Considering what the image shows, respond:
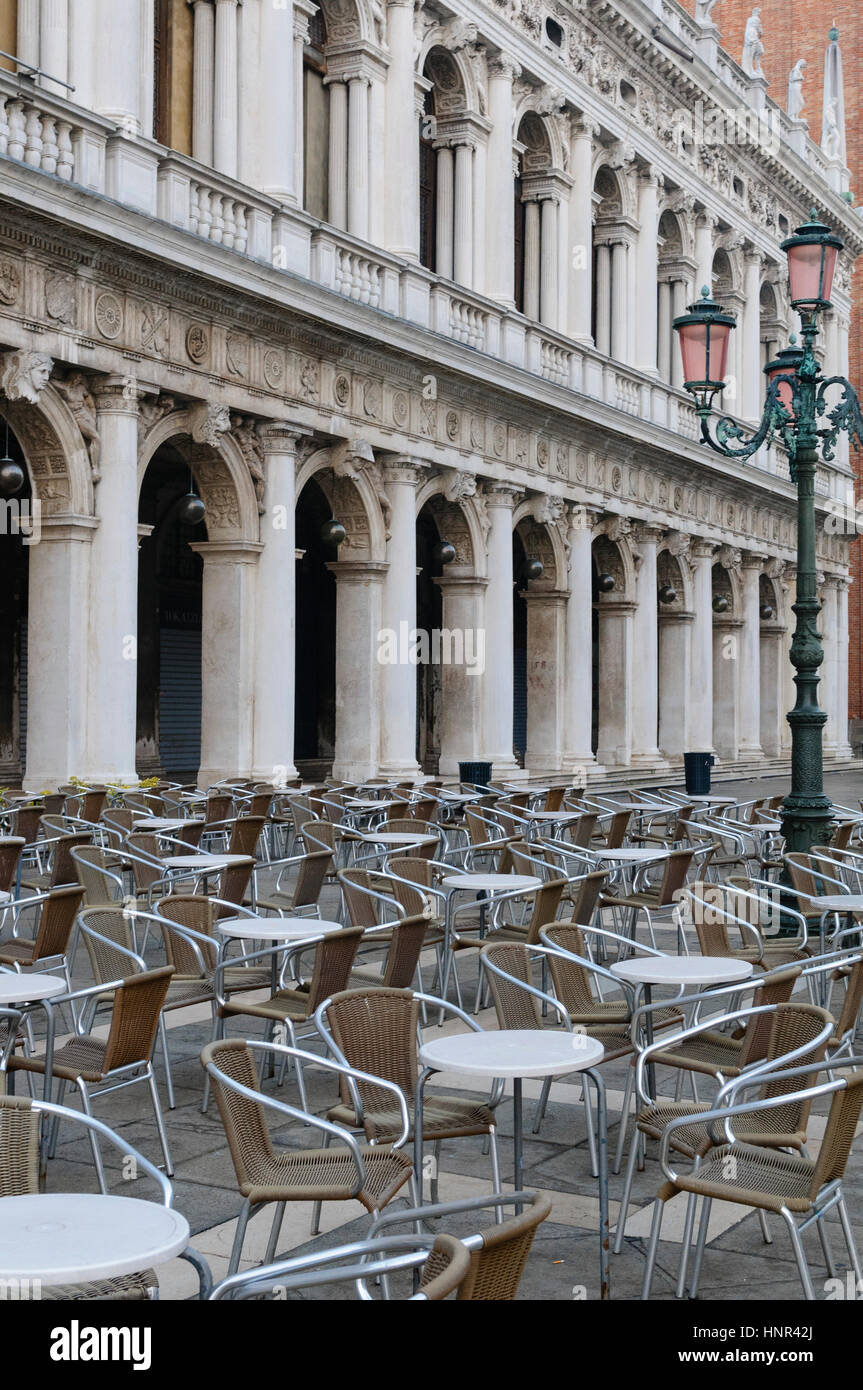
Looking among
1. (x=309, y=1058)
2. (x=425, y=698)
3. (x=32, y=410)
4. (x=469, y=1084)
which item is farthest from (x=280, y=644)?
(x=309, y=1058)

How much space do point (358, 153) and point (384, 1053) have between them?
59.2ft

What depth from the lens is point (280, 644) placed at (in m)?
18.8

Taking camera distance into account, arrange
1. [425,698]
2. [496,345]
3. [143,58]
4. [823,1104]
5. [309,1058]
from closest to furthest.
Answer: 1. [309,1058]
2. [823,1104]
3. [143,58]
4. [496,345]
5. [425,698]

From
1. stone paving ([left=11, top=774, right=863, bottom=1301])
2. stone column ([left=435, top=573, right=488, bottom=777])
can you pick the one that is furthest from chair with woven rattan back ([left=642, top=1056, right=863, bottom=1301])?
stone column ([left=435, top=573, right=488, bottom=777])

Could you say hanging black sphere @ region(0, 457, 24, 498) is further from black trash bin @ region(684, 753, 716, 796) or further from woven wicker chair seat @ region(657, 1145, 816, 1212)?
black trash bin @ region(684, 753, 716, 796)

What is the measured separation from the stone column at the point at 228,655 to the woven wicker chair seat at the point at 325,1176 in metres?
13.9

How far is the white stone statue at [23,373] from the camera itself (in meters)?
14.7

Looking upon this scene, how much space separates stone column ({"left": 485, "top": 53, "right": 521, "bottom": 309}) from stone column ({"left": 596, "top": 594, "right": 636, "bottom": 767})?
6933mm

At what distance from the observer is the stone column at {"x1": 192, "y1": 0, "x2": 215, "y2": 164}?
18641mm

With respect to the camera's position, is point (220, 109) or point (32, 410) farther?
point (220, 109)

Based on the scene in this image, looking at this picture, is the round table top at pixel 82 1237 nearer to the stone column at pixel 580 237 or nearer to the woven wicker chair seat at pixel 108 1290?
the woven wicker chair seat at pixel 108 1290

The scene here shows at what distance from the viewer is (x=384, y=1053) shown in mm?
5125
